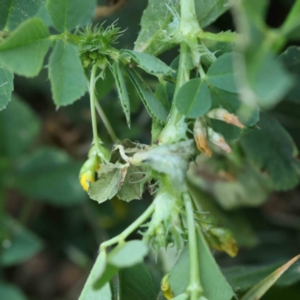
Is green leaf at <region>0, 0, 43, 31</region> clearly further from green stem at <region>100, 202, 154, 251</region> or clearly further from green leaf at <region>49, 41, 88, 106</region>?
green stem at <region>100, 202, 154, 251</region>

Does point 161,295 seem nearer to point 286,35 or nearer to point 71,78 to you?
point 71,78

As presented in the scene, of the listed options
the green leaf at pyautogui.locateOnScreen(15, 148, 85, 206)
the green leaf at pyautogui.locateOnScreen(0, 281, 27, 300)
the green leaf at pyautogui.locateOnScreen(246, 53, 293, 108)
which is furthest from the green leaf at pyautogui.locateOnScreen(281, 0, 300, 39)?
the green leaf at pyautogui.locateOnScreen(0, 281, 27, 300)

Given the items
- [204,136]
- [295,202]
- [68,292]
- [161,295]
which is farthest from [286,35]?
[68,292]

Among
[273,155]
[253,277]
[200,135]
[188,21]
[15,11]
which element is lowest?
[253,277]

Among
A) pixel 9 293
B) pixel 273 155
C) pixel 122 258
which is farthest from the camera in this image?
pixel 9 293

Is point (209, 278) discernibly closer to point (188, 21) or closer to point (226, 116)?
point (226, 116)

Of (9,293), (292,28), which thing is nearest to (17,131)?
(9,293)

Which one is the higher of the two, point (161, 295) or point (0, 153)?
point (0, 153)
